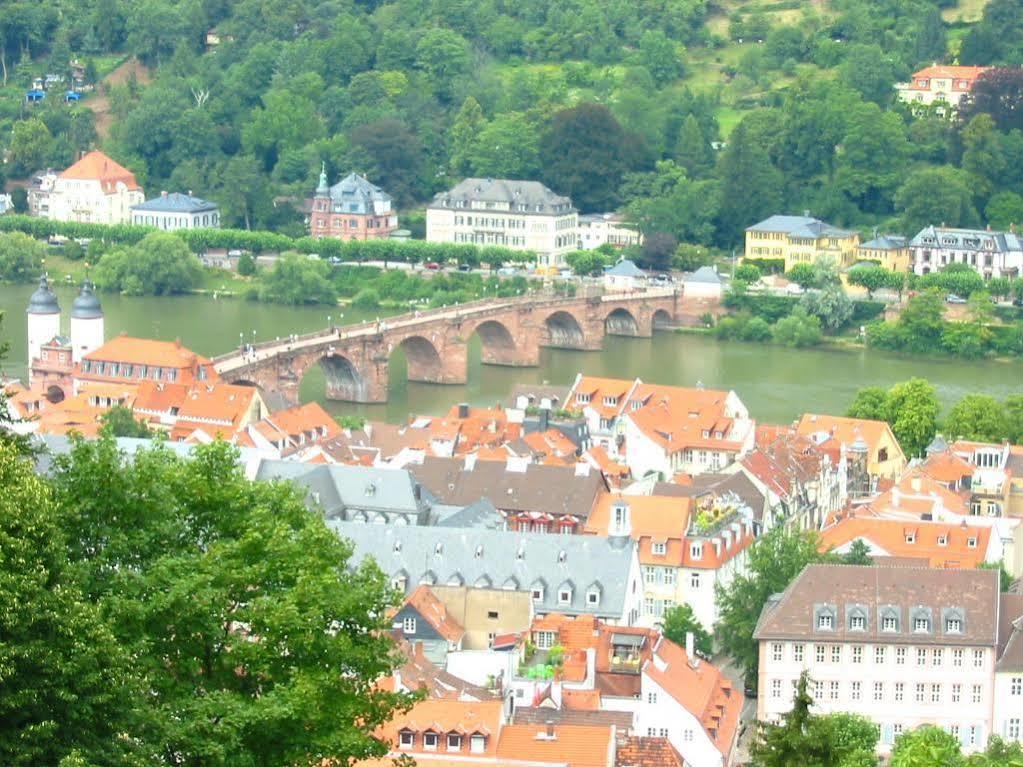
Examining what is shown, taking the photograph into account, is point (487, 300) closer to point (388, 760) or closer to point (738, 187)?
point (738, 187)

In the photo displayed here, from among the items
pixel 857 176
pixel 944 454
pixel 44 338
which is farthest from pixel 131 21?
pixel 944 454

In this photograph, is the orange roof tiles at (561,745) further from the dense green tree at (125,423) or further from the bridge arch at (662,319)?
the bridge arch at (662,319)

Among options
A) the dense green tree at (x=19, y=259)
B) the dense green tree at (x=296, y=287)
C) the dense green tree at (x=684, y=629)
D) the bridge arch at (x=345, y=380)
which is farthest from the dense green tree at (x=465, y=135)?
the dense green tree at (x=684, y=629)

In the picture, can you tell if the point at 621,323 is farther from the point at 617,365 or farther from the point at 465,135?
the point at 465,135

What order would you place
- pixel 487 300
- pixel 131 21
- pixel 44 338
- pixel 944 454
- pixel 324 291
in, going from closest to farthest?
pixel 944 454 → pixel 44 338 → pixel 487 300 → pixel 324 291 → pixel 131 21

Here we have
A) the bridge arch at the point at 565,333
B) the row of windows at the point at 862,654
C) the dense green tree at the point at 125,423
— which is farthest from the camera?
the bridge arch at the point at 565,333

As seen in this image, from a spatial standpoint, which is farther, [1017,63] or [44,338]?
[1017,63]

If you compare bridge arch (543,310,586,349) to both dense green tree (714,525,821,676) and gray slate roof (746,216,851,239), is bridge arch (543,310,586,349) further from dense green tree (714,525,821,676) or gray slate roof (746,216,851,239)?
dense green tree (714,525,821,676)

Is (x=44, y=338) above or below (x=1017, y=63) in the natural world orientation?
below

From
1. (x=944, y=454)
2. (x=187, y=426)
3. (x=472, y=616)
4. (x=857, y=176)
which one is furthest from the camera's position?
(x=857, y=176)
